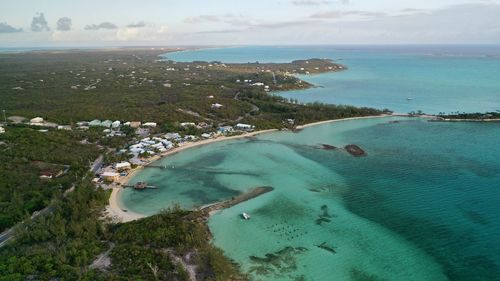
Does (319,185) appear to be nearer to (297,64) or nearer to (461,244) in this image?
(461,244)

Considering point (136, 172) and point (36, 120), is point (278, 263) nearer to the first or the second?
point (136, 172)

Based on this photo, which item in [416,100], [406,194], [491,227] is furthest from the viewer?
[416,100]

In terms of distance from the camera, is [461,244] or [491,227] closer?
[461,244]

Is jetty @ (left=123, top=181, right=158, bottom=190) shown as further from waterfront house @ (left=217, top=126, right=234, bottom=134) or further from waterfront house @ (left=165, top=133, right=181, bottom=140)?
waterfront house @ (left=217, top=126, right=234, bottom=134)

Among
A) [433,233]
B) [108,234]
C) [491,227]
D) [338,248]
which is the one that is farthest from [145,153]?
[491,227]

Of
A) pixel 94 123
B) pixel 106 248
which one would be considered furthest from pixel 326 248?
pixel 94 123

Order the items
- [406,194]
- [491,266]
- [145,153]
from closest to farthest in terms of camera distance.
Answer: [491,266] → [406,194] → [145,153]
